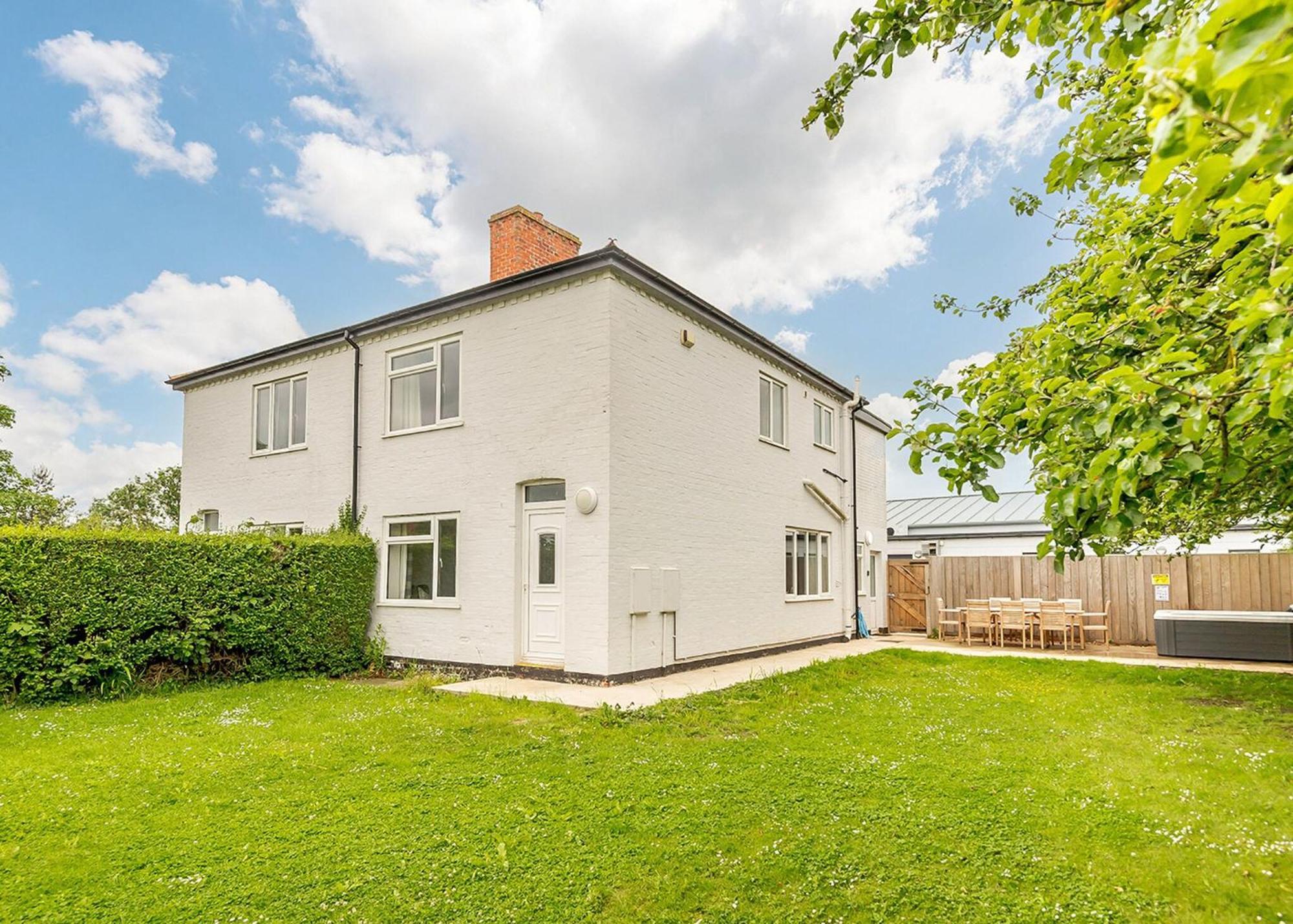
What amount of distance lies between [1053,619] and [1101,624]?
2.08 m

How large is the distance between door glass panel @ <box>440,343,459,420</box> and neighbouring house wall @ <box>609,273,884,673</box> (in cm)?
315

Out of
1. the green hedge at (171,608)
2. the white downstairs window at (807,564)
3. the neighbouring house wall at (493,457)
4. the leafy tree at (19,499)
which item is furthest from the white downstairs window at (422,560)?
the leafy tree at (19,499)

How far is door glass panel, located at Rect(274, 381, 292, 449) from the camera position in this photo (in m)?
14.1

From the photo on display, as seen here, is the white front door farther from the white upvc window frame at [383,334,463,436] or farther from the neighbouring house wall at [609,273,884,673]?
the white upvc window frame at [383,334,463,436]

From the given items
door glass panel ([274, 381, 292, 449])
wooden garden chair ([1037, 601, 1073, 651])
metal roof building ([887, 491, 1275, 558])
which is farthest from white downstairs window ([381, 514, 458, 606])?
metal roof building ([887, 491, 1275, 558])

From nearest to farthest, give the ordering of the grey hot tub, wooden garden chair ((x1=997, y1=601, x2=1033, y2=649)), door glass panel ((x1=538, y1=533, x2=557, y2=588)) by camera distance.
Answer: door glass panel ((x1=538, y1=533, x2=557, y2=588))
the grey hot tub
wooden garden chair ((x1=997, y1=601, x2=1033, y2=649))

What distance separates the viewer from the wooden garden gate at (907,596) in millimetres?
18500

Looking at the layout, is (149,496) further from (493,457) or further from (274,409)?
(493,457)

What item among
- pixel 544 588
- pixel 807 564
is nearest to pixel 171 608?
pixel 544 588

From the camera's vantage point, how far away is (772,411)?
14078mm

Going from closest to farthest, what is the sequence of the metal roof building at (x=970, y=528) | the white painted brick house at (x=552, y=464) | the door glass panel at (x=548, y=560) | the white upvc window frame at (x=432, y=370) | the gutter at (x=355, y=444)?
the white painted brick house at (x=552, y=464) < the door glass panel at (x=548, y=560) < the white upvc window frame at (x=432, y=370) < the gutter at (x=355, y=444) < the metal roof building at (x=970, y=528)

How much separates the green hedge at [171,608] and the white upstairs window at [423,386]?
2248 millimetres

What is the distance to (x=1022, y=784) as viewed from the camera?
5492 mm

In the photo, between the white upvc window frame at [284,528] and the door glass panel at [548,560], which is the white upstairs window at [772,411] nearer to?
the door glass panel at [548,560]
